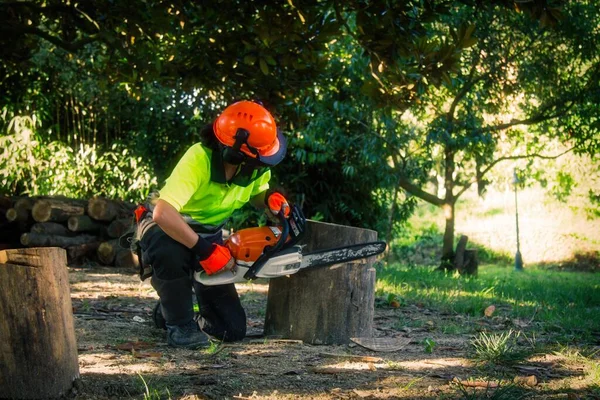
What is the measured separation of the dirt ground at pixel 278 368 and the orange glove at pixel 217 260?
467 mm

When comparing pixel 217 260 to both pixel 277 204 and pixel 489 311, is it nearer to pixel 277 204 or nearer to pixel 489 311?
pixel 277 204

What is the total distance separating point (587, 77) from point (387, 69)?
6460 mm

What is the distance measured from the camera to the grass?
217 inches

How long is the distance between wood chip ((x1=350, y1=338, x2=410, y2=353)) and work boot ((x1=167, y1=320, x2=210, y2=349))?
0.90 metres

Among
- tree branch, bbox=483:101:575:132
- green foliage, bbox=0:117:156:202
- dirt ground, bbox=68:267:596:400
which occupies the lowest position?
dirt ground, bbox=68:267:596:400

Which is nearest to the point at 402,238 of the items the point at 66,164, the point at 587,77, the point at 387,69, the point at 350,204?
the point at 350,204

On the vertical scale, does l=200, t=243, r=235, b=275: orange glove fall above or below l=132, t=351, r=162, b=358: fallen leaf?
above

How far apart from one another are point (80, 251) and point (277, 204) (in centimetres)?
546

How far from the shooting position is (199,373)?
11.4 feet

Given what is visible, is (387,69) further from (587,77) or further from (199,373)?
(587,77)

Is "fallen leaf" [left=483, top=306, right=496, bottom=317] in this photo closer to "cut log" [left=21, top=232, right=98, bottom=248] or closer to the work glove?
the work glove

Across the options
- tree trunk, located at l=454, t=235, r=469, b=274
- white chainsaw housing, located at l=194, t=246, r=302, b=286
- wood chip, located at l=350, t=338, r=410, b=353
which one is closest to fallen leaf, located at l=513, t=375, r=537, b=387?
wood chip, located at l=350, t=338, r=410, b=353

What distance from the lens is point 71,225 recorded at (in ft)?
29.8

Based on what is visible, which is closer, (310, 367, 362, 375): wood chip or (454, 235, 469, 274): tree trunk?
(310, 367, 362, 375): wood chip
